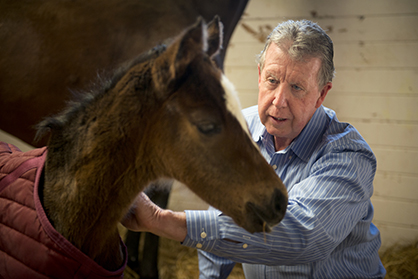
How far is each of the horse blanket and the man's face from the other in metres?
0.72

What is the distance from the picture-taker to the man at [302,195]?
0.89 meters

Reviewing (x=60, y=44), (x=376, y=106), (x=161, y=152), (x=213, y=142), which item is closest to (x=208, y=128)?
(x=213, y=142)

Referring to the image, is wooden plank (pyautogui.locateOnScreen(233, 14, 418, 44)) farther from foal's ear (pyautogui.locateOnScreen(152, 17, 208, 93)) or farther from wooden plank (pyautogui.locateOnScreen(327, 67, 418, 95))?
foal's ear (pyautogui.locateOnScreen(152, 17, 208, 93))

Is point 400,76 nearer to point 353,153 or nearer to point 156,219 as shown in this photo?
point 353,153

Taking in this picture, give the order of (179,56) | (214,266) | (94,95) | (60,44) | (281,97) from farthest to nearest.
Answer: (60,44), (214,266), (281,97), (94,95), (179,56)

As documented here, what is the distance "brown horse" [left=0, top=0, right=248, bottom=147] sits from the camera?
1488mm

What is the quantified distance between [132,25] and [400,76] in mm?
1781

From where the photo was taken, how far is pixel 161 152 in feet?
2.59

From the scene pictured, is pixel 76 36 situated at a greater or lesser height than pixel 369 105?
greater

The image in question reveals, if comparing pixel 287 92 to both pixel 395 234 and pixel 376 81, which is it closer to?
pixel 376 81

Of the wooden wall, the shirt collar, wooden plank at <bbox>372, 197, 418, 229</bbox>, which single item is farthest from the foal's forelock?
wooden plank at <bbox>372, 197, 418, 229</bbox>

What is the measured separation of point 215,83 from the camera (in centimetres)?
77

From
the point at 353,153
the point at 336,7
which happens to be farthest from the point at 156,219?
the point at 336,7

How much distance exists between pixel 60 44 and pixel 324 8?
5.73ft
